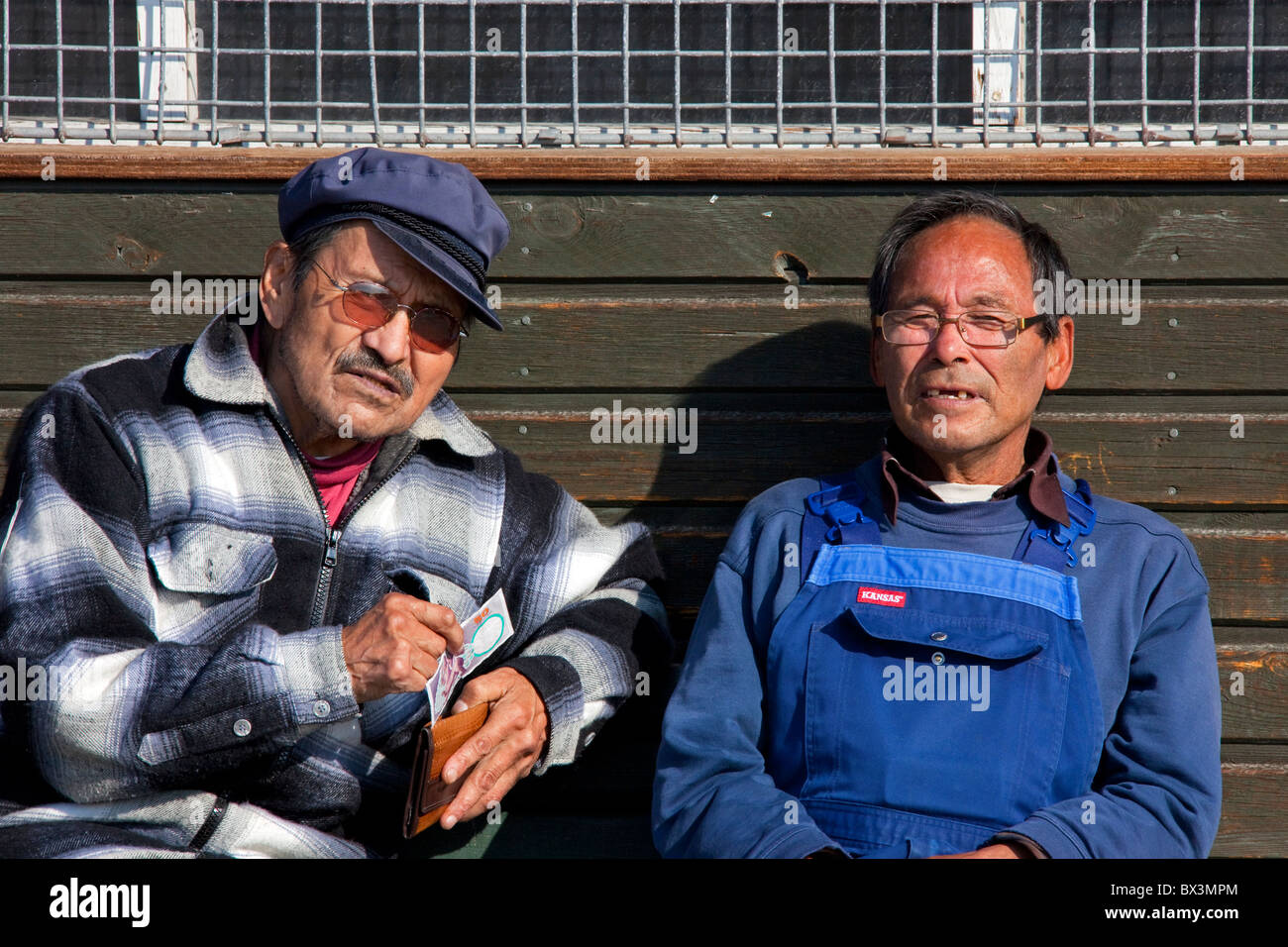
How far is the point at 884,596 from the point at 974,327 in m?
0.62

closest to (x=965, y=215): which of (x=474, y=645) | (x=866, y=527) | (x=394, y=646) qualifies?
(x=866, y=527)

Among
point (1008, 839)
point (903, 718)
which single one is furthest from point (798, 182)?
point (1008, 839)

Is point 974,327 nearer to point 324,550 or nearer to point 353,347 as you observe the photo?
point 353,347

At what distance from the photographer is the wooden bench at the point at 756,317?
2854 millimetres

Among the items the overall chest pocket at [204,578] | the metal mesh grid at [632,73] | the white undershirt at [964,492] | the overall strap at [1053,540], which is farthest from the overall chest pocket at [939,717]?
the metal mesh grid at [632,73]

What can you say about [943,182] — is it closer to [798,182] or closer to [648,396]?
[798,182]

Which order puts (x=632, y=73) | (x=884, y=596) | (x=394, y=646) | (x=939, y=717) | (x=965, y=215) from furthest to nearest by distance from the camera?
(x=632, y=73) < (x=965, y=215) < (x=884, y=596) < (x=939, y=717) < (x=394, y=646)

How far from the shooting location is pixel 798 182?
9.57ft

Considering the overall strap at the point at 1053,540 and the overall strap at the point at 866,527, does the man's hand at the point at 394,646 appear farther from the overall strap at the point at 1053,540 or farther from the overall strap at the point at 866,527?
the overall strap at the point at 1053,540

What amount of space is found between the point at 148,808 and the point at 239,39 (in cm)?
208

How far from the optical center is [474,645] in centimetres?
232

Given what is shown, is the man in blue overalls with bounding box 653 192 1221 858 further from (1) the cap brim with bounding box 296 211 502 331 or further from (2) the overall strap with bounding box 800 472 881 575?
(1) the cap brim with bounding box 296 211 502 331

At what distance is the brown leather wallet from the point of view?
6.61ft
